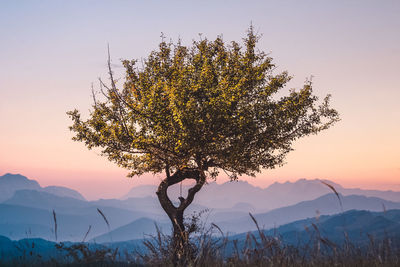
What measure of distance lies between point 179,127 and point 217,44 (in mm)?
8253

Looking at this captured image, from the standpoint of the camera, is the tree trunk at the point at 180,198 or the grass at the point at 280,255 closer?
the grass at the point at 280,255

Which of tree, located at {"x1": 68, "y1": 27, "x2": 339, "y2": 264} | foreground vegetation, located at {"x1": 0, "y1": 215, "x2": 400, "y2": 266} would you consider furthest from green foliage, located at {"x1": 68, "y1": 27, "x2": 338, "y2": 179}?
foreground vegetation, located at {"x1": 0, "y1": 215, "x2": 400, "y2": 266}

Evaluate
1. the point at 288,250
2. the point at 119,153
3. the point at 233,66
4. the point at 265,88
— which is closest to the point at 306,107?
the point at 265,88

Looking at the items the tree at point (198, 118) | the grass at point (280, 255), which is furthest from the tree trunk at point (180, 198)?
the grass at point (280, 255)

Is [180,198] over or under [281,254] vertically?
over

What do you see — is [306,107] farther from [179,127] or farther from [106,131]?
[106,131]

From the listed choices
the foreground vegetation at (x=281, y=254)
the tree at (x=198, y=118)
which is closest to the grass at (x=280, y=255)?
the foreground vegetation at (x=281, y=254)

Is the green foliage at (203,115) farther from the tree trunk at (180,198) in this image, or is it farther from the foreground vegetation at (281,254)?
the foreground vegetation at (281,254)

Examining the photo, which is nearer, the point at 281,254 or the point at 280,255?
the point at 281,254

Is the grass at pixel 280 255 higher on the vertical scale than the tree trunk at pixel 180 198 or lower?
lower

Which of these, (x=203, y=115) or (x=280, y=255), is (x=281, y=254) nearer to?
(x=280, y=255)

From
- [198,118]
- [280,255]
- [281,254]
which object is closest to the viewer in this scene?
[281,254]

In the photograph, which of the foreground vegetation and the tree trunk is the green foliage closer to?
the tree trunk

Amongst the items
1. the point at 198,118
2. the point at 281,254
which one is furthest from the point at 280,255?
the point at 198,118
